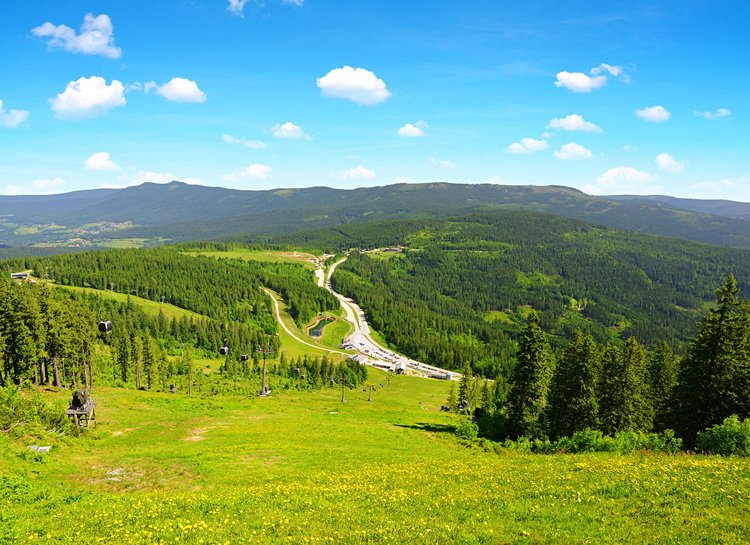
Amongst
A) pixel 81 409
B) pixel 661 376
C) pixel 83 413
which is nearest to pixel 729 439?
pixel 661 376

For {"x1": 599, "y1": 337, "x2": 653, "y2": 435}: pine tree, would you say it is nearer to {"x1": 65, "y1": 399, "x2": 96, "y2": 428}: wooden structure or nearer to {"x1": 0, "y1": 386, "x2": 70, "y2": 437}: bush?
{"x1": 65, "y1": 399, "x2": 96, "y2": 428}: wooden structure

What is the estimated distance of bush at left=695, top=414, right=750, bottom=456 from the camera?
30.4 meters

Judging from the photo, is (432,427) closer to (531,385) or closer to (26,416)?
(531,385)

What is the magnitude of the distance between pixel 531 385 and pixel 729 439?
2053 cm

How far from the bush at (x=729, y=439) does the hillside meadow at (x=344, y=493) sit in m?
3.89

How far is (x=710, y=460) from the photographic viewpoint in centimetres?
2717

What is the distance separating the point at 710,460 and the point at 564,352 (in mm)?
26538

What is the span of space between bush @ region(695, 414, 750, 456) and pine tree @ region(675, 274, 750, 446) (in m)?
11.3

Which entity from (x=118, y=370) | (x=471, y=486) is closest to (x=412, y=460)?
(x=471, y=486)

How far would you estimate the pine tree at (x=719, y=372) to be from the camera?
138ft

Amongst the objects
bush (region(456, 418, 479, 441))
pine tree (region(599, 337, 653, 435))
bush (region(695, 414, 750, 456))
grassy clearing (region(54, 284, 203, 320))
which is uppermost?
bush (region(695, 414, 750, 456))

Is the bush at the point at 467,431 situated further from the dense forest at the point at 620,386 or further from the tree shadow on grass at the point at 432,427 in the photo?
the dense forest at the point at 620,386

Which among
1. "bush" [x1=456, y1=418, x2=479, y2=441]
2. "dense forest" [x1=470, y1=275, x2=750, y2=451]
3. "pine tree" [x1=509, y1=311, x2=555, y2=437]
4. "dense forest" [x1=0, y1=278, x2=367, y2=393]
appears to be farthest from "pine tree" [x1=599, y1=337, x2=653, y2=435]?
"dense forest" [x1=0, y1=278, x2=367, y2=393]

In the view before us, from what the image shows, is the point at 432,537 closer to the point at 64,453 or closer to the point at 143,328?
the point at 64,453
